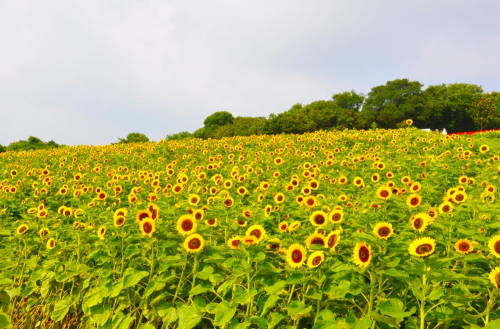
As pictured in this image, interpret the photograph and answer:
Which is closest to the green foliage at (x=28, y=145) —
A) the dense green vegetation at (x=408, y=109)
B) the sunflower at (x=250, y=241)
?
the dense green vegetation at (x=408, y=109)

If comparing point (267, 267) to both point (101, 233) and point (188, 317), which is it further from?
point (101, 233)

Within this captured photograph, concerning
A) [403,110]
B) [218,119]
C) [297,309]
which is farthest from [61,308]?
[218,119]

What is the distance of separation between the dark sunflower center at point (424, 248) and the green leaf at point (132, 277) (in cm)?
223

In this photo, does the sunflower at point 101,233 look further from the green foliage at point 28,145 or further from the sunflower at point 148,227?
the green foliage at point 28,145

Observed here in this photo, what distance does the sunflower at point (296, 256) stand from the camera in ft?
8.37

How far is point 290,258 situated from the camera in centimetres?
261

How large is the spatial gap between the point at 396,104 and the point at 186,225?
5809cm

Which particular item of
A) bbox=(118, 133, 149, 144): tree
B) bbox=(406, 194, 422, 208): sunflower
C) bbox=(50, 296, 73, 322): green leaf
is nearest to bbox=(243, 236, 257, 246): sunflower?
bbox=(406, 194, 422, 208): sunflower

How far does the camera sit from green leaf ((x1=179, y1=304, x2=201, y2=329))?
2658 mm

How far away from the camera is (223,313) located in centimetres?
262

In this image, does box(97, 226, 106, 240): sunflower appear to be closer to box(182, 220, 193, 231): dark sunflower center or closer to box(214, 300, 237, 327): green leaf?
box(182, 220, 193, 231): dark sunflower center

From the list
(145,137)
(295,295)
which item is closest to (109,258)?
(295,295)

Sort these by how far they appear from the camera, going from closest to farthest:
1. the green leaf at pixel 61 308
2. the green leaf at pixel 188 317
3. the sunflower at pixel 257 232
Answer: the green leaf at pixel 188 317, the sunflower at pixel 257 232, the green leaf at pixel 61 308

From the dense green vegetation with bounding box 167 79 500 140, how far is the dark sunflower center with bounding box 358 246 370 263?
134 feet
